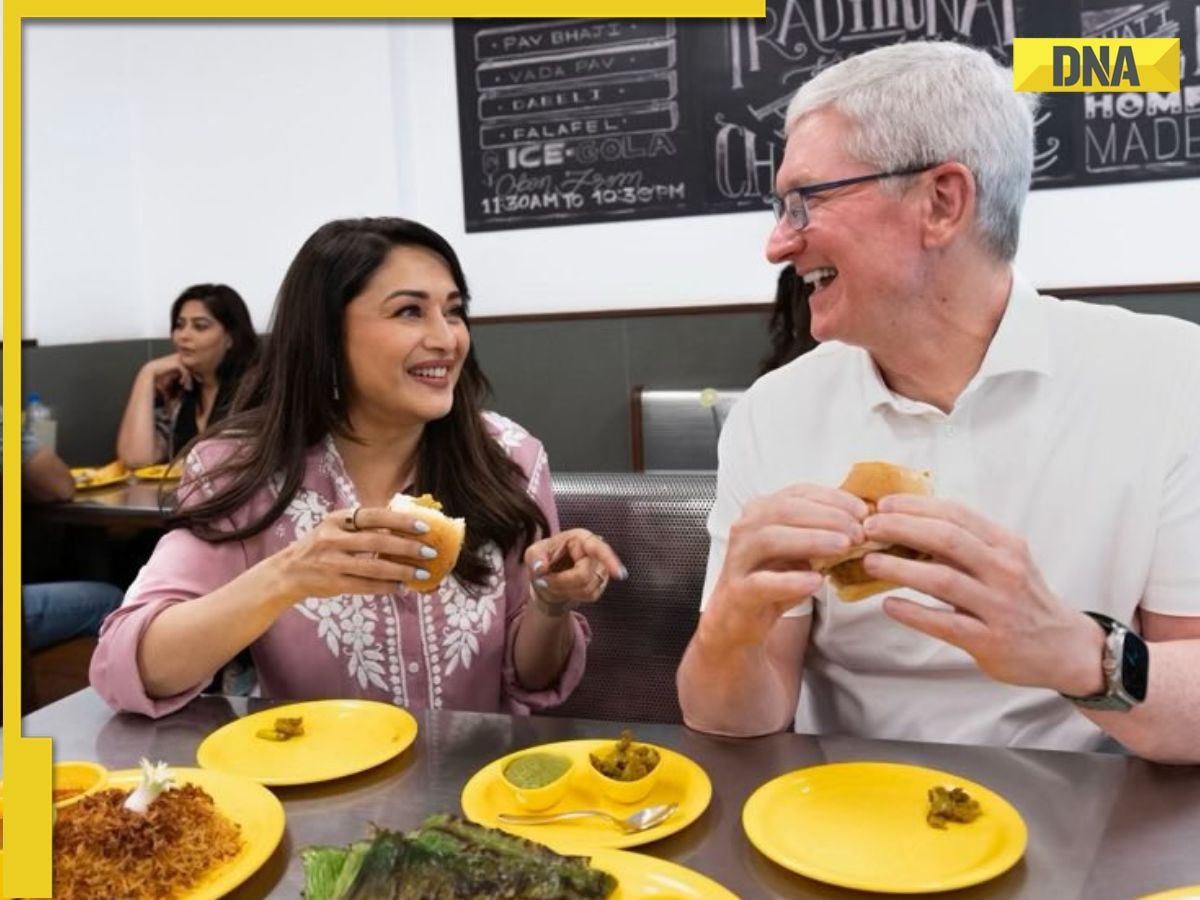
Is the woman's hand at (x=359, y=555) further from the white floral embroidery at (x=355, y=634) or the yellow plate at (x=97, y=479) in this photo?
the yellow plate at (x=97, y=479)

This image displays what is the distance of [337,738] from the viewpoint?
1330mm

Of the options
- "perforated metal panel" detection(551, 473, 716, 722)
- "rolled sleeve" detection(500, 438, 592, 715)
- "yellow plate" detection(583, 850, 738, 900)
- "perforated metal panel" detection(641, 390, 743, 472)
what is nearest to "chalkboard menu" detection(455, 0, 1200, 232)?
"perforated metal panel" detection(641, 390, 743, 472)

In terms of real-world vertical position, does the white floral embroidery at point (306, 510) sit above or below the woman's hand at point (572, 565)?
above

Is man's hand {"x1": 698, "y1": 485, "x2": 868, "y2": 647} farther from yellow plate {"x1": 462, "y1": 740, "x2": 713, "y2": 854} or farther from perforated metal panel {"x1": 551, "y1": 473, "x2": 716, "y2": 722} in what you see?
perforated metal panel {"x1": 551, "y1": 473, "x2": 716, "y2": 722}

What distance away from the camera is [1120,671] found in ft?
3.52

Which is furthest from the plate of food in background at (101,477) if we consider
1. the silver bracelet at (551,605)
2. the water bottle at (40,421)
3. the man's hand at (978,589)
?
the man's hand at (978,589)

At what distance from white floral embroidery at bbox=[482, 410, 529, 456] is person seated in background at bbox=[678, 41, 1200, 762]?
66cm

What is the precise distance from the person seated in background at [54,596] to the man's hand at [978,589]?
2984mm

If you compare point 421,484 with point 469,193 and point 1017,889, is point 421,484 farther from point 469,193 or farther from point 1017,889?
point 469,193

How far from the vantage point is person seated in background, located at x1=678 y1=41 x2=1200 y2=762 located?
1.33 m

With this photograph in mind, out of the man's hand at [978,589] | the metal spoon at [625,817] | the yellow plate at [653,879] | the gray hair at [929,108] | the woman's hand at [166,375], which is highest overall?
the woman's hand at [166,375]

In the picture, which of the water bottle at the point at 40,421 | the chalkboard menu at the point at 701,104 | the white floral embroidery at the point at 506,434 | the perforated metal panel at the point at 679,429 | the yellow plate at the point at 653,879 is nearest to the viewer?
the yellow plate at the point at 653,879

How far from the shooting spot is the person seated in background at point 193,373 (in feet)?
14.4

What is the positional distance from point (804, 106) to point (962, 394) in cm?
42
